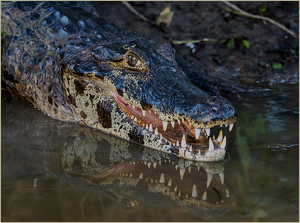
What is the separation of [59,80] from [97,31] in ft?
2.36

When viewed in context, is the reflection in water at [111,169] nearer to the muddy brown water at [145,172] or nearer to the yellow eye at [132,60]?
the muddy brown water at [145,172]

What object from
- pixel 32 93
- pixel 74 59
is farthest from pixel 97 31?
pixel 32 93

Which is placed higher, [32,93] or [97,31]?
[97,31]

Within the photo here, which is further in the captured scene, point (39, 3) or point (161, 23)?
point (161, 23)

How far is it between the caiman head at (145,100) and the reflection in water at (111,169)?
0.14 meters

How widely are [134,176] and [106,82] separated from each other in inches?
40.0

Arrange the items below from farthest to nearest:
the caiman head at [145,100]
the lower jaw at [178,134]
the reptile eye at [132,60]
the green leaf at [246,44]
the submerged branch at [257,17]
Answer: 1. the submerged branch at [257,17]
2. the green leaf at [246,44]
3. the reptile eye at [132,60]
4. the lower jaw at [178,134]
5. the caiman head at [145,100]

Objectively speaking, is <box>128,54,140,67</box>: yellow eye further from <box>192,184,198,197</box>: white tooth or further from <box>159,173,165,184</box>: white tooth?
<box>192,184,198,197</box>: white tooth

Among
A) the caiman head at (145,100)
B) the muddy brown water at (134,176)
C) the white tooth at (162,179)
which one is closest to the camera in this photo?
the muddy brown water at (134,176)

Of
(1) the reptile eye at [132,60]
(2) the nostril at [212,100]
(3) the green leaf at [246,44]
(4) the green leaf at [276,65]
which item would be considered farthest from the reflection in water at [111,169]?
(3) the green leaf at [246,44]

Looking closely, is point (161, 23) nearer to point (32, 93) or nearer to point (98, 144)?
point (32, 93)

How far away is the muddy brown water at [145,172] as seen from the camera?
215cm

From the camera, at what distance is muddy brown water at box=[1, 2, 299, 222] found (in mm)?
2148

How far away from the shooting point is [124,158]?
292 centimetres
